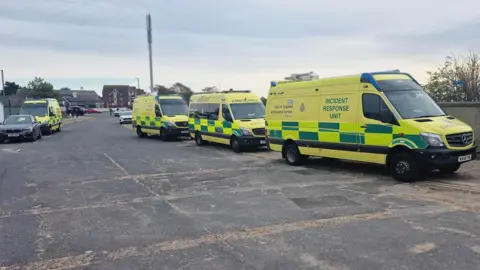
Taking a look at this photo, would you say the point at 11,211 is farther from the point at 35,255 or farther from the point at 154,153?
the point at 154,153

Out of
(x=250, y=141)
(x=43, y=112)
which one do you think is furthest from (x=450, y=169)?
(x=43, y=112)

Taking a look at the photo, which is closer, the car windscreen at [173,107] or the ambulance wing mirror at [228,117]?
the ambulance wing mirror at [228,117]

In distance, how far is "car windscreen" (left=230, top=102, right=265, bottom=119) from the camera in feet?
55.8

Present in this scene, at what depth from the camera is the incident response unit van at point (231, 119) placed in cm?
1619

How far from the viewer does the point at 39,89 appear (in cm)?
10238

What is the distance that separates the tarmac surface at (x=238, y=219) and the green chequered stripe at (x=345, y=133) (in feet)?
2.64

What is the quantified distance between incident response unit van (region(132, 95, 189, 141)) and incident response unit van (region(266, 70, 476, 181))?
986 cm

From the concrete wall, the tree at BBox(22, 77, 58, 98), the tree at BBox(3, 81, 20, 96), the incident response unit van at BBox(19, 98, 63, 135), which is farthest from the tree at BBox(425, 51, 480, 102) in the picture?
the tree at BBox(3, 81, 20, 96)

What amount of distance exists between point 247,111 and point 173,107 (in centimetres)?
686

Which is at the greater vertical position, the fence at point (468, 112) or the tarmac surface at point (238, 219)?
the fence at point (468, 112)

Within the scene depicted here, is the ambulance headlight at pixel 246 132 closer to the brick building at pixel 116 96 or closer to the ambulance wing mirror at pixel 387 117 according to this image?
Answer: the ambulance wing mirror at pixel 387 117

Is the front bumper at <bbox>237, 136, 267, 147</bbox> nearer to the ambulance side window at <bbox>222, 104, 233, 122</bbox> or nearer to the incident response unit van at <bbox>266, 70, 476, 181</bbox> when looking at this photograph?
the ambulance side window at <bbox>222, 104, 233, 122</bbox>

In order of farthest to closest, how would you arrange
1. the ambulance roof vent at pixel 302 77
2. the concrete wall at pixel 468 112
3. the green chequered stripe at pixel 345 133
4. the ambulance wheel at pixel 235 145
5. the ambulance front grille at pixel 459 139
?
the ambulance wheel at pixel 235 145 → the ambulance roof vent at pixel 302 77 → the concrete wall at pixel 468 112 → the green chequered stripe at pixel 345 133 → the ambulance front grille at pixel 459 139

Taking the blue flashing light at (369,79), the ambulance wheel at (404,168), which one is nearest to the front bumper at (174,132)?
the blue flashing light at (369,79)
